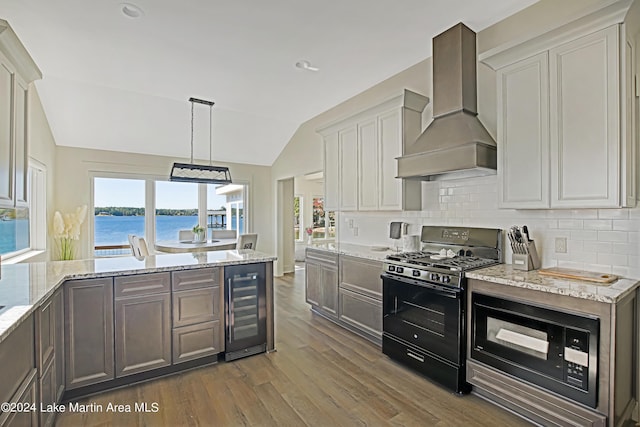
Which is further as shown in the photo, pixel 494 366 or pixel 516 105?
pixel 516 105

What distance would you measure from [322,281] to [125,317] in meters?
2.31

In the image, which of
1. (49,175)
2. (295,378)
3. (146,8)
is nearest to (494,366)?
(295,378)

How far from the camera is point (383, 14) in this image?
2752 millimetres

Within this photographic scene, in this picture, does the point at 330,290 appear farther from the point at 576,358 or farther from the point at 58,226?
the point at 58,226

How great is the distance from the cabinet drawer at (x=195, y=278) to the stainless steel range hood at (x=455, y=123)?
83.5 inches

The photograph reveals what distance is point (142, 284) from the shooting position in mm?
2605

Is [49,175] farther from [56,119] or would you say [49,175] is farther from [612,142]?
[612,142]

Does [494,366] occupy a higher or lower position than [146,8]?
lower

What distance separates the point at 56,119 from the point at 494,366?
6.28m

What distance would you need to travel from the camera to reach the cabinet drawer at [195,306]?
277cm

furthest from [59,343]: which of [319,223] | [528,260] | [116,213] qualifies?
[319,223]

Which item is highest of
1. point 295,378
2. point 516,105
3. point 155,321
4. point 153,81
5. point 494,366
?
point 153,81

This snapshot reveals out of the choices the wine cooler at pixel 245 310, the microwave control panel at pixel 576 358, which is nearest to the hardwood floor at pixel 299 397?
the wine cooler at pixel 245 310

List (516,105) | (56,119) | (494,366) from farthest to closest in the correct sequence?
1. (56,119)
2. (516,105)
3. (494,366)
